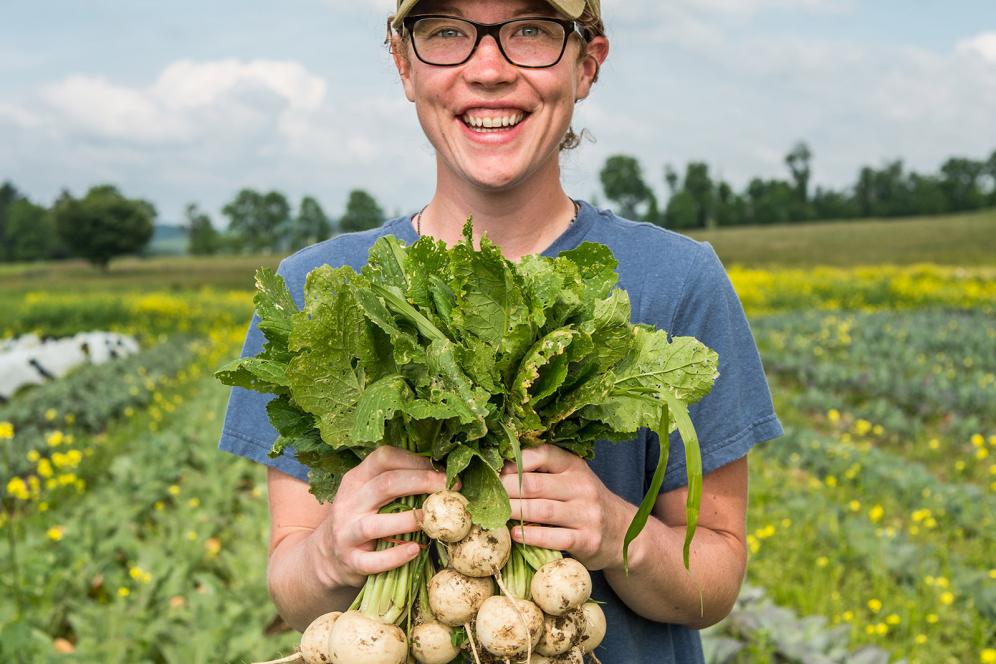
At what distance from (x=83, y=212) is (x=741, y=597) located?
67.5m

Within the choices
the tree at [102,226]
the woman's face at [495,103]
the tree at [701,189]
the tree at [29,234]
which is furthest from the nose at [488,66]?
the tree at [29,234]

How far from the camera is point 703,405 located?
1.58 m

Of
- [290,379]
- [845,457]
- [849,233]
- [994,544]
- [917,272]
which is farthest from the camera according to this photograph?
[849,233]

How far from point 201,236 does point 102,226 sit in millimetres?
18665

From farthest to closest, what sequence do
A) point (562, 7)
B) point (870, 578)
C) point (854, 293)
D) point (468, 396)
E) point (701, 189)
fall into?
point (701, 189), point (854, 293), point (870, 578), point (562, 7), point (468, 396)

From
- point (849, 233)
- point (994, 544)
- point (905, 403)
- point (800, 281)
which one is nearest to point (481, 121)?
point (994, 544)

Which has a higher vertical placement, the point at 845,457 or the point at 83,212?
the point at 83,212

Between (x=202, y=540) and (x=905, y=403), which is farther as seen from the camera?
(x=905, y=403)

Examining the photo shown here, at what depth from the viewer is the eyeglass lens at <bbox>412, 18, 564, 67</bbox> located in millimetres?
1525

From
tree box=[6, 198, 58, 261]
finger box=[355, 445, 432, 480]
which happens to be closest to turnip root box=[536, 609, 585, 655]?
finger box=[355, 445, 432, 480]

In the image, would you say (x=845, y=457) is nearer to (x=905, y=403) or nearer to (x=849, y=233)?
(x=905, y=403)

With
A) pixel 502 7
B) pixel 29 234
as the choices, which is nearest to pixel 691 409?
pixel 502 7

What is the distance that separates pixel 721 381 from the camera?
1600 mm

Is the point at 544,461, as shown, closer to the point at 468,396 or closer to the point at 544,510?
the point at 544,510
